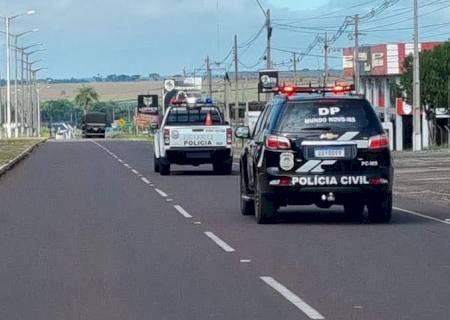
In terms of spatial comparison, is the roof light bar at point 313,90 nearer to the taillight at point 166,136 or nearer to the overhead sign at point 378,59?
the taillight at point 166,136

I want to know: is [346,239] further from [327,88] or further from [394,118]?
[394,118]

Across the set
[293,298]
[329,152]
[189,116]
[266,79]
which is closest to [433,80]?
[266,79]

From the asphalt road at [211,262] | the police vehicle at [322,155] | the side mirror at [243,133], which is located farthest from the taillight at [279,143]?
the side mirror at [243,133]

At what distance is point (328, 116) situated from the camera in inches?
804

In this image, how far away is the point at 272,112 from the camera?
68.5 feet

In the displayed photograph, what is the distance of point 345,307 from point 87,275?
3.68m

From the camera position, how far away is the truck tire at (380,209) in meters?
20.7

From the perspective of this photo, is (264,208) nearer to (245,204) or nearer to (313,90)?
(313,90)

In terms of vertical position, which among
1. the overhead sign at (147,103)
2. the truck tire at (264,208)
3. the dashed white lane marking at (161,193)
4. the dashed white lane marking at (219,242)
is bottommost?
the dashed white lane marking at (219,242)

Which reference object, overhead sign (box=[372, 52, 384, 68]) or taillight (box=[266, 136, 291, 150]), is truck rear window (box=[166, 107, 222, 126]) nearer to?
taillight (box=[266, 136, 291, 150])

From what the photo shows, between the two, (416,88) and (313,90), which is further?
(416,88)

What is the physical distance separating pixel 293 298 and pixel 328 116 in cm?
787

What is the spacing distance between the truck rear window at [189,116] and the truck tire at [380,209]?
1733cm

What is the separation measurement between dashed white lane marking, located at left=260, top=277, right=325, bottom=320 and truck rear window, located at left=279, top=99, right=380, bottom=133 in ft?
20.7
